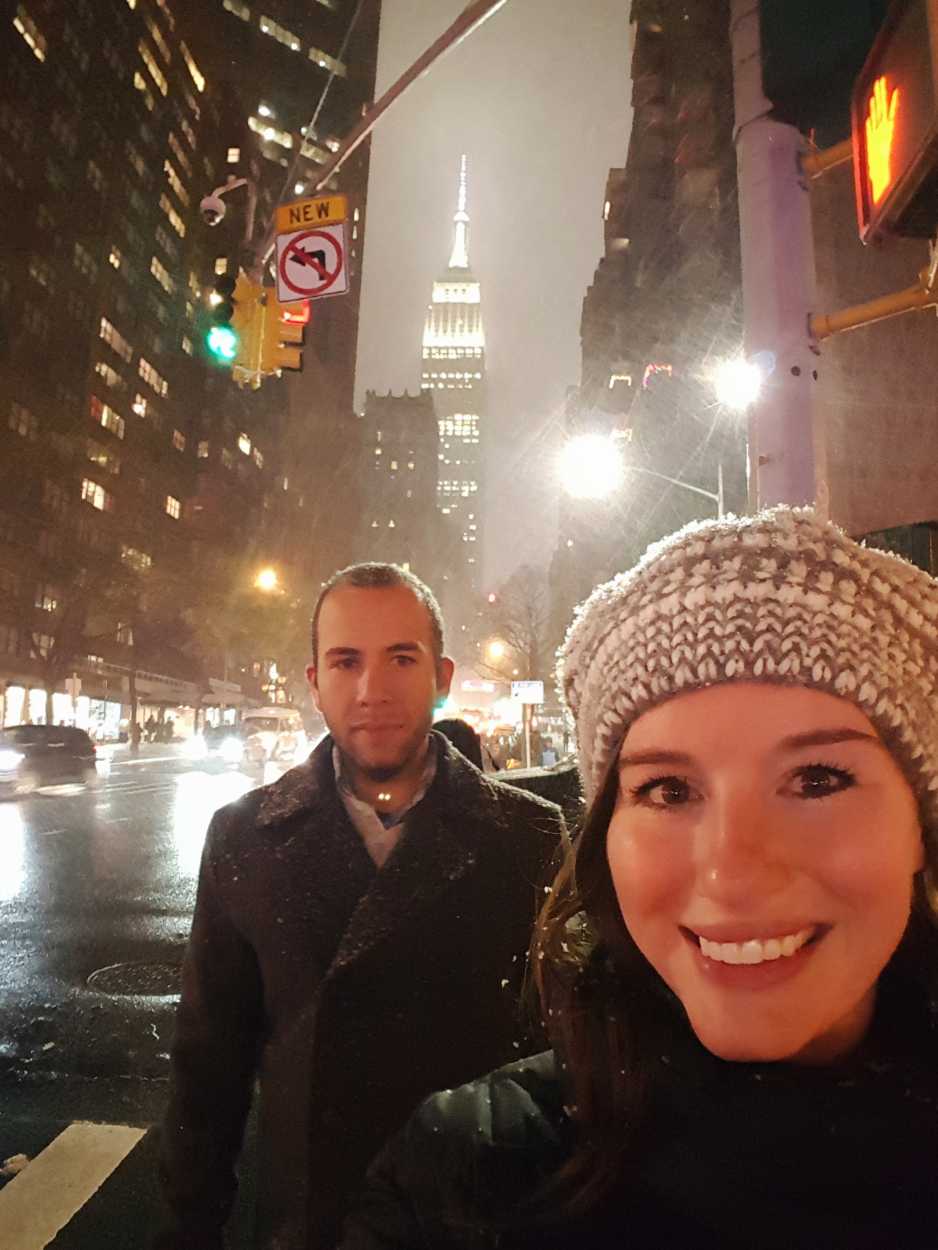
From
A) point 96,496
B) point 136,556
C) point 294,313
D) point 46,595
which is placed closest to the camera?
point 294,313

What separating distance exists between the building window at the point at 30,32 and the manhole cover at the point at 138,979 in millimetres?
83190

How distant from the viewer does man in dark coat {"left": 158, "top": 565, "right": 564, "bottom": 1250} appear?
193 cm

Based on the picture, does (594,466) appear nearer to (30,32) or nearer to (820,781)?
(820,781)

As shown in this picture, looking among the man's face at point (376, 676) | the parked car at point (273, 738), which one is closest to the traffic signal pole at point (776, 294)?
the man's face at point (376, 676)

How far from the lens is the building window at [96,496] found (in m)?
68.9

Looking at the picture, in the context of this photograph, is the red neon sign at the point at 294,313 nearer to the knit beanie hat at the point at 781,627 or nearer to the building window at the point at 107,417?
the knit beanie hat at the point at 781,627

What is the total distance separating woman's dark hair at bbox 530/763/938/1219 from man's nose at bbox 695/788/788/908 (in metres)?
0.29

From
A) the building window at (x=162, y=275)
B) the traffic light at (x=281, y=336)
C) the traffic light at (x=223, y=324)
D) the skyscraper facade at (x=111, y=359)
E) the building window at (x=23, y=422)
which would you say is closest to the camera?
the traffic light at (x=223, y=324)

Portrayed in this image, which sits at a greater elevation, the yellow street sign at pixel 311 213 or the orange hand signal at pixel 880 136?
the yellow street sign at pixel 311 213

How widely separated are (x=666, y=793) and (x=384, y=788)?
1.32 metres

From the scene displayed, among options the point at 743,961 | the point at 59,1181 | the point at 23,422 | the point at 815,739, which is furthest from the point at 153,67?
the point at 743,961

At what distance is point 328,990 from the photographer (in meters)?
1.97

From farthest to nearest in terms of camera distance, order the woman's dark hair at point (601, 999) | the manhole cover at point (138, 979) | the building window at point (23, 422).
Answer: the building window at point (23, 422)
the manhole cover at point (138, 979)
the woman's dark hair at point (601, 999)

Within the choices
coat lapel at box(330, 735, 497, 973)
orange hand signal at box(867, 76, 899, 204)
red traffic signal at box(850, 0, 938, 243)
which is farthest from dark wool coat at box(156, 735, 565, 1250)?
orange hand signal at box(867, 76, 899, 204)
